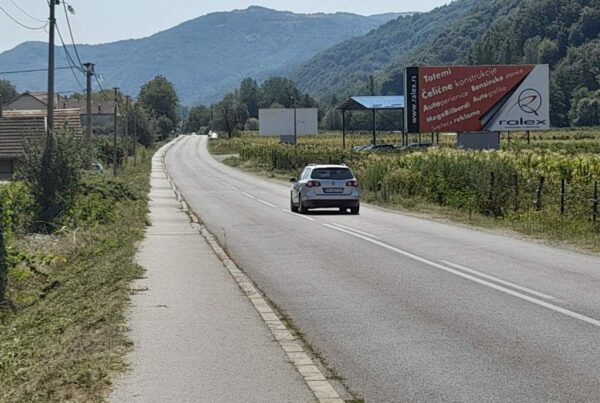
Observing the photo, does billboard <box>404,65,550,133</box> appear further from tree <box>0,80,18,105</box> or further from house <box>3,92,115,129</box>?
tree <box>0,80,18,105</box>

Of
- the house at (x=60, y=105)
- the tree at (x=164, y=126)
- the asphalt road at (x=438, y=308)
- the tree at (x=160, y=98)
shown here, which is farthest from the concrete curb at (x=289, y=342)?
the tree at (x=160, y=98)

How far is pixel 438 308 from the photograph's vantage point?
1100 cm

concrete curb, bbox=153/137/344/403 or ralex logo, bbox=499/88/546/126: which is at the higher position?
ralex logo, bbox=499/88/546/126

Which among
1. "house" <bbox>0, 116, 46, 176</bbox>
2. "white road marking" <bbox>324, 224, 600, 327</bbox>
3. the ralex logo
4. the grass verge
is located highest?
the ralex logo

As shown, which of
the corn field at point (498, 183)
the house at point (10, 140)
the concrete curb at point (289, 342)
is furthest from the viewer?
the house at point (10, 140)

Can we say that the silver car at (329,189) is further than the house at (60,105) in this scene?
No

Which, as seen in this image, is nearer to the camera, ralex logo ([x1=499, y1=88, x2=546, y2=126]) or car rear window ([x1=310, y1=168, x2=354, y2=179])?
car rear window ([x1=310, y1=168, x2=354, y2=179])

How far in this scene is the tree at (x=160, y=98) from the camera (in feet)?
625

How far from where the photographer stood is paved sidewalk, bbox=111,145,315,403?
7.02 meters

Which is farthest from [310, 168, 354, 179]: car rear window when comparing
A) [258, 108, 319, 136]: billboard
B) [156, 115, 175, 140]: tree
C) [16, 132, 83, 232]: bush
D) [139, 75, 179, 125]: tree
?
[139, 75, 179, 125]: tree

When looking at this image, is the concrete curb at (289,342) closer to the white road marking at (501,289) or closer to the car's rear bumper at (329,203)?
the white road marking at (501,289)

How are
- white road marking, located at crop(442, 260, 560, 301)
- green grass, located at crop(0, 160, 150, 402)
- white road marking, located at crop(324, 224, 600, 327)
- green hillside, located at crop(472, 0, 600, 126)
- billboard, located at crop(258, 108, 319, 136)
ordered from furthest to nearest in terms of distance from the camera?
1. green hillside, located at crop(472, 0, 600, 126)
2. billboard, located at crop(258, 108, 319, 136)
3. white road marking, located at crop(442, 260, 560, 301)
4. white road marking, located at crop(324, 224, 600, 327)
5. green grass, located at crop(0, 160, 150, 402)

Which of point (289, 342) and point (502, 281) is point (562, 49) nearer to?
point (502, 281)

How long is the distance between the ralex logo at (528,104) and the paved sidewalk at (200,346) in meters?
45.3
